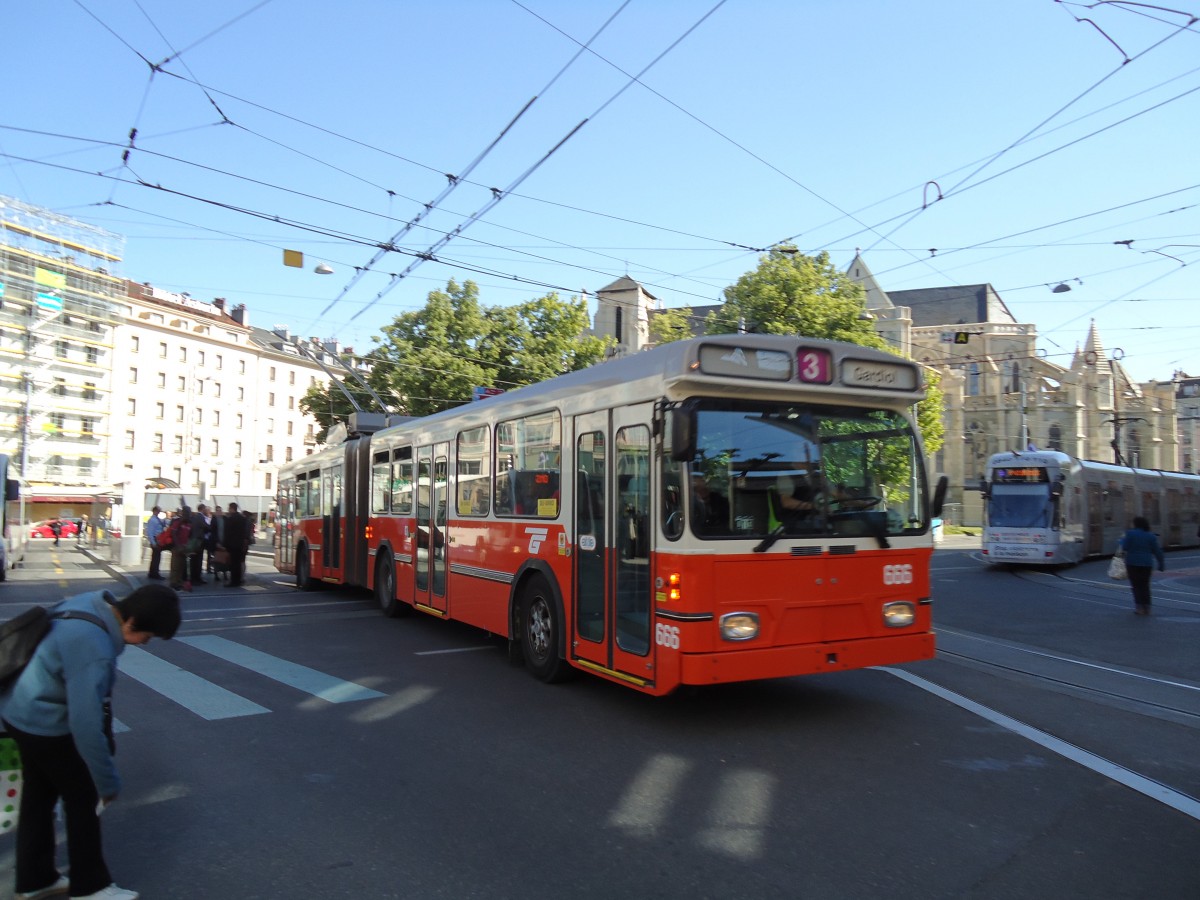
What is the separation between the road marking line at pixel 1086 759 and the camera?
530 cm

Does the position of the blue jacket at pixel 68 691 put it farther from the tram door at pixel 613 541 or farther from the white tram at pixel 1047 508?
the white tram at pixel 1047 508

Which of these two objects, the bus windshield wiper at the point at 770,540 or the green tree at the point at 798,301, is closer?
the bus windshield wiper at the point at 770,540

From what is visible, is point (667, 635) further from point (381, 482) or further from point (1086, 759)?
point (381, 482)

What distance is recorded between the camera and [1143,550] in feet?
47.4

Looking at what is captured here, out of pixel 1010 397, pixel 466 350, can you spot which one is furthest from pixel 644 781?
pixel 1010 397

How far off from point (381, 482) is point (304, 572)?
5.86 m

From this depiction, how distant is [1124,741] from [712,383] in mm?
4014

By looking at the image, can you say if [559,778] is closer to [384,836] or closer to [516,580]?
[384,836]

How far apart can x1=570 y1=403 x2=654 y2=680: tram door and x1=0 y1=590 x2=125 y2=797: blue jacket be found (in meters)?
4.19

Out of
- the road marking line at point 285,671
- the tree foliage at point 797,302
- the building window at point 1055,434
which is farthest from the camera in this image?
the building window at point 1055,434

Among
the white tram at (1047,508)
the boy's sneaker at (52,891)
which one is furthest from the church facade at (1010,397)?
the boy's sneaker at (52,891)

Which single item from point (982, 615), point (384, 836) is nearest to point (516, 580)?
point (384, 836)

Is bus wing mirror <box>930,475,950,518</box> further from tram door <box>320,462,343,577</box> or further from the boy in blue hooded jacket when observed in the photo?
tram door <box>320,462,343,577</box>

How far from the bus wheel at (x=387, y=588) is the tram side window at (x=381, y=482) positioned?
0.78 metres
